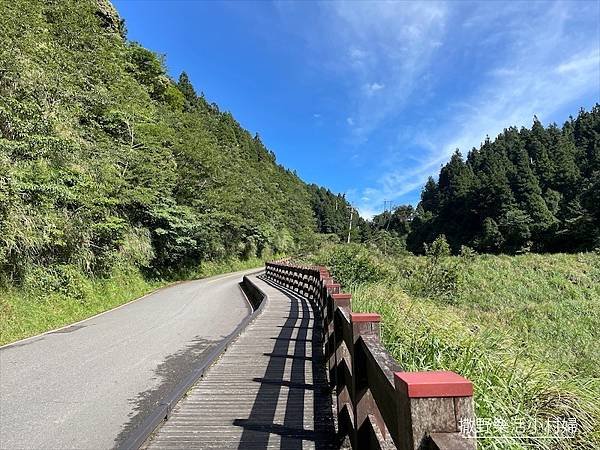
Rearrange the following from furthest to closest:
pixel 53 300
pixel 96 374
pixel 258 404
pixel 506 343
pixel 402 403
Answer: pixel 53 300, pixel 96 374, pixel 506 343, pixel 258 404, pixel 402 403

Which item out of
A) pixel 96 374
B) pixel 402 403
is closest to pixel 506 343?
pixel 402 403

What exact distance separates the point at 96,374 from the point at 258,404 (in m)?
3.82

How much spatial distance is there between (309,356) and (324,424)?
2.52 metres

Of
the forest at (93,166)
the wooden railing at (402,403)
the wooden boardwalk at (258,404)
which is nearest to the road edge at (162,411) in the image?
the wooden boardwalk at (258,404)

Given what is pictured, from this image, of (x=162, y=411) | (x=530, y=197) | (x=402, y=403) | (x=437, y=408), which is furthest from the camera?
(x=530, y=197)

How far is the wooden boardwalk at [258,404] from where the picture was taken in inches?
146

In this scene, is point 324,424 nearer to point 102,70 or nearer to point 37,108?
point 37,108

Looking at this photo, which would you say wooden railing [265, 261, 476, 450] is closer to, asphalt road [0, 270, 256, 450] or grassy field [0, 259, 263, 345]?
asphalt road [0, 270, 256, 450]

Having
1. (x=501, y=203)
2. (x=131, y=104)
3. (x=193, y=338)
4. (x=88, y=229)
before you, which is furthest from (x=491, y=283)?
(x=501, y=203)

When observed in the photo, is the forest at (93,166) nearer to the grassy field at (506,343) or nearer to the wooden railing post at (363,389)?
the grassy field at (506,343)

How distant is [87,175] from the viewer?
1394 cm

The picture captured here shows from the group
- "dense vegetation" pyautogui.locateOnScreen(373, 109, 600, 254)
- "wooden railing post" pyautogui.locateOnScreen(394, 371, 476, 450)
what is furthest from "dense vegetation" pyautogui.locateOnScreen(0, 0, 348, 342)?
"dense vegetation" pyautogui.locateOnScreen(373, 109, 600, 254)

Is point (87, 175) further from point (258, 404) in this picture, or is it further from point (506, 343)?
point (506, 343)

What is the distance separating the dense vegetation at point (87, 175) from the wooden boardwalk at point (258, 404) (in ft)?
23.4
